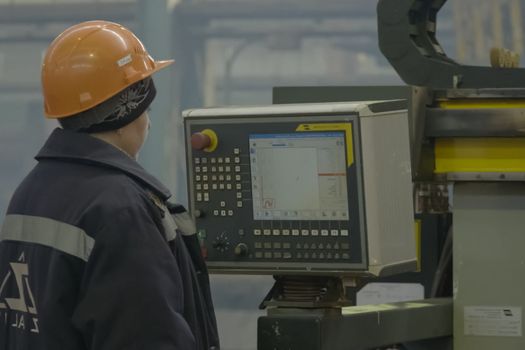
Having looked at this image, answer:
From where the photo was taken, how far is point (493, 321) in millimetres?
2516

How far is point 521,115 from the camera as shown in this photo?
244cm

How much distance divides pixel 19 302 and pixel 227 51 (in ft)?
15.2

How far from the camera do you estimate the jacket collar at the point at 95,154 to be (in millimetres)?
1728

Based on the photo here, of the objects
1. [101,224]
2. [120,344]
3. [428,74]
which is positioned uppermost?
[428,74]

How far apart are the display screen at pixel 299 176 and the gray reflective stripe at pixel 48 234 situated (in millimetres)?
544

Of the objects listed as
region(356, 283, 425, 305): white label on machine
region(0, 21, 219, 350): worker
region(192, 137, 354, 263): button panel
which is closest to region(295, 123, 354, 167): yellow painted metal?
region(192, 137, 354, 263): button panel

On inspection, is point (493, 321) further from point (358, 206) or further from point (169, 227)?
point (169, 227)

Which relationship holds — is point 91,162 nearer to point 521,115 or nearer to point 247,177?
point 247,177

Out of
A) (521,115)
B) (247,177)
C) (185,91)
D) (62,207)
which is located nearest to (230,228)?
(247,177)

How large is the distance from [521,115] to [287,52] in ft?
13.5

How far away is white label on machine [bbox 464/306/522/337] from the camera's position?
2498 millimetres

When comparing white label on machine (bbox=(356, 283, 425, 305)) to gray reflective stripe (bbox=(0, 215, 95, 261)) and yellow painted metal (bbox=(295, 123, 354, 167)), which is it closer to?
yellow painted metal (bbox=(295, 123, 354, 167))

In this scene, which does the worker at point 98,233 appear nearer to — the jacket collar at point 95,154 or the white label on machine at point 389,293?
the jacket collar at point 95,154

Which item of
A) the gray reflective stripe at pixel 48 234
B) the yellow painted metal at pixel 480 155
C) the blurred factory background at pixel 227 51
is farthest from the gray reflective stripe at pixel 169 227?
the blurred factory background at pixel 227 51
